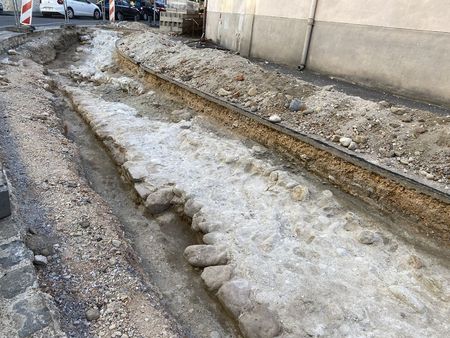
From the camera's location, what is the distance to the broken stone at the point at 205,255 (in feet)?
10.3

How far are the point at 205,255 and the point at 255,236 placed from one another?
55 cm

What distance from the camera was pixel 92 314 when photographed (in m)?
2.27

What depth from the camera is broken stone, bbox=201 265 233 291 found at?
2.94 metres

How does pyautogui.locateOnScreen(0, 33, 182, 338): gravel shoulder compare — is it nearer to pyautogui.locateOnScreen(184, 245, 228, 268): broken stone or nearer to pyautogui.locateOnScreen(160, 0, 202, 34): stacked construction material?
pyautogui.locateOnScreen(184, 245, 228, 268): broken stone

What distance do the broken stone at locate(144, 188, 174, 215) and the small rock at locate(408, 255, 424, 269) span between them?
2558 mm

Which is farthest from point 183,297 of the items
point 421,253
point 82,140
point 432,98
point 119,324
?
point 432,98

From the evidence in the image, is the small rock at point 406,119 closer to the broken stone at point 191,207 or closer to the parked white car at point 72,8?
the broken stone at point 191,207

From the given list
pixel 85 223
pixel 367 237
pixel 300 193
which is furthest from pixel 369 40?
pixel 85 223

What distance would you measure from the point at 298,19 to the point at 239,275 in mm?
6900

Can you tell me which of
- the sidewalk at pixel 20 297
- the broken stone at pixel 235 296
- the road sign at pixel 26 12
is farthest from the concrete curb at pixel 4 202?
the road sign at pixel 26 12

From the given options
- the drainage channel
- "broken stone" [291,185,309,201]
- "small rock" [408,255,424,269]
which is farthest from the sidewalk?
"small rock" [408,255,424,269]

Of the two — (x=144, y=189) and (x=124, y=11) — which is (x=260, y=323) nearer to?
(x=144, y=189)

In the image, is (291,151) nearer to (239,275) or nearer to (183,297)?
(239,275)

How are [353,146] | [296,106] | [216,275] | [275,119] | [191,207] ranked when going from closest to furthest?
[216,275] < [191,207] < [353,146] < [275,119] < [296,106]
